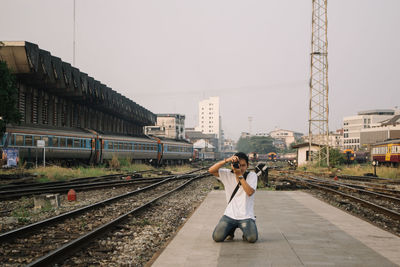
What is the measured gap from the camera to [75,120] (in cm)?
4225

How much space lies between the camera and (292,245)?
6.23 m

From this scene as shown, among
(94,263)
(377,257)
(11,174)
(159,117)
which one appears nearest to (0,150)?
(11,174)

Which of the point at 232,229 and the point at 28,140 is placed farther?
the point at 28,140

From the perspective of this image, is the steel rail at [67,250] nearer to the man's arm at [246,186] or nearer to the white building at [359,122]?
the man's arm at [246,186]

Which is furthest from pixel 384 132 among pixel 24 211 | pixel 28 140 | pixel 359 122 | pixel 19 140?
pixel 24 211

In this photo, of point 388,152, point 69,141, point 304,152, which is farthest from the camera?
point 304,152

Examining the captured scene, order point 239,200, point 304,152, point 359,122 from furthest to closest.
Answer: point 359,122, point 304,152, point 239,200

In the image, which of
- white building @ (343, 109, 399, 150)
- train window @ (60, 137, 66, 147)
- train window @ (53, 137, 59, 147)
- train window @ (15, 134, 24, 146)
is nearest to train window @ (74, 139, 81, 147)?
train window @ (60, 137, 66, 147)

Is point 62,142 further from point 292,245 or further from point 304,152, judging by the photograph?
point 304,152

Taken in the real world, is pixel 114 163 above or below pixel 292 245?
above

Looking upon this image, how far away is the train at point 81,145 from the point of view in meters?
25.0

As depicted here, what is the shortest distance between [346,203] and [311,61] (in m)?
32.4

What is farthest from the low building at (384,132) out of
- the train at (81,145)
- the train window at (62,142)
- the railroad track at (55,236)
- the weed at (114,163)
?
the railroad track at (55,236)

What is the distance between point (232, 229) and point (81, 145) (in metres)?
26.0
